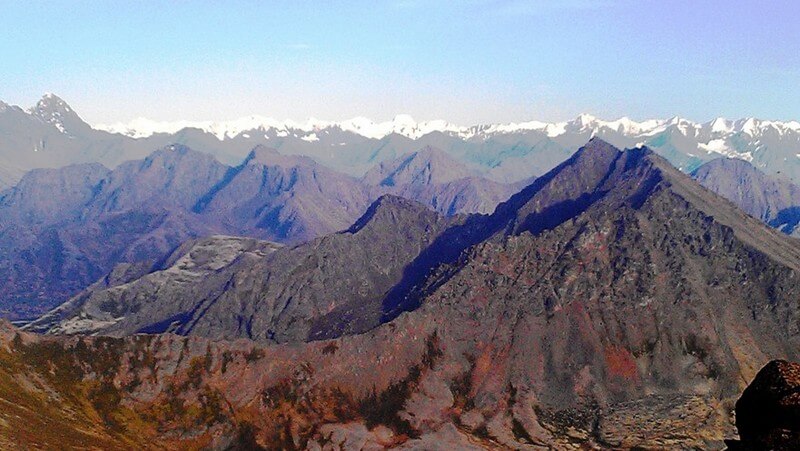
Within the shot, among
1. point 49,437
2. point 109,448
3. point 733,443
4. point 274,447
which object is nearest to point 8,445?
point 49,437

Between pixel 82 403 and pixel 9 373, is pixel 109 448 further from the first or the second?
pixel 9 373

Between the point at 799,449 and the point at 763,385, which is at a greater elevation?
the point at 763,385

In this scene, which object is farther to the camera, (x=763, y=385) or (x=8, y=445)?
(x=8, y=445)

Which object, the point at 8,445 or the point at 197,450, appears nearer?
the point at 8,445

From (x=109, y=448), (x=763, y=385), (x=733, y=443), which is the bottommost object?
(x=109, y=448)

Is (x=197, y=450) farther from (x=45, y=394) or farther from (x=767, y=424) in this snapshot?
(x=767, y=424)

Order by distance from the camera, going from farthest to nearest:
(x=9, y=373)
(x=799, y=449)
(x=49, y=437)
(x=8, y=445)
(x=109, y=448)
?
1. (x=9, y=373)
2. (x=109, y=448)
3. (x=49, y=437)
4. (x=8, y=445)
5. (x=799, y=449)

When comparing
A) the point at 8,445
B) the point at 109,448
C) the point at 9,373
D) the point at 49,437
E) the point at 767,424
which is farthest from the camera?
the point at 9,373

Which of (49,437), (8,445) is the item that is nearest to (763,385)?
(8,445)

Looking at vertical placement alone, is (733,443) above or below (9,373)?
above
